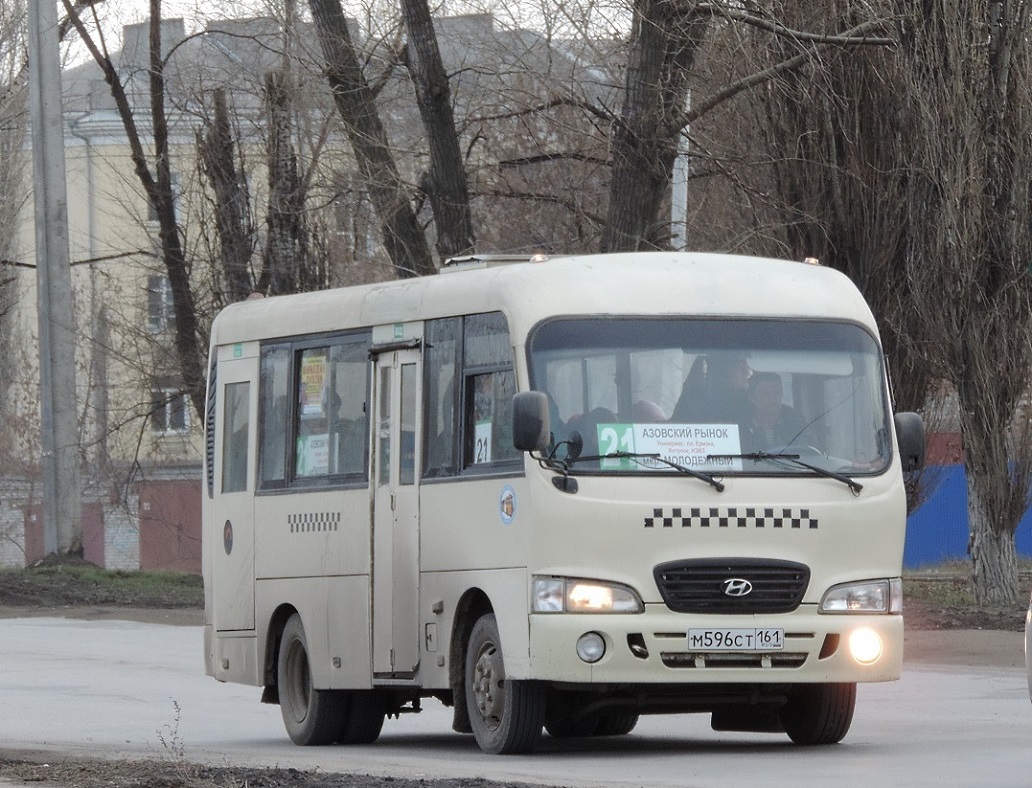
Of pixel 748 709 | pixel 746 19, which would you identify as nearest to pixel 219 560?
pixel 748 709

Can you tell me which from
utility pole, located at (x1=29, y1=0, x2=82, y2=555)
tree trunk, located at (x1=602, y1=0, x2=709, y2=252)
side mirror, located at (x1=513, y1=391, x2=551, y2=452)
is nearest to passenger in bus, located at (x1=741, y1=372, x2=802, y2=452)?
side mirror, located at (x1=513, y1=391, x2=551, y2=452)

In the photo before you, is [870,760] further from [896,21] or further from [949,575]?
[949,575]

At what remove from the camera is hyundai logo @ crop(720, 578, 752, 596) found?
1141cm

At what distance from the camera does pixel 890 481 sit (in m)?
11.9

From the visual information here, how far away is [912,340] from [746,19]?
15.7 ft

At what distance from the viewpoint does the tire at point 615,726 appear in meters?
14.1

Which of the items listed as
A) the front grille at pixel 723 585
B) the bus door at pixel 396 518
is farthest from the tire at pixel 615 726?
the front grille at pixel 723 585

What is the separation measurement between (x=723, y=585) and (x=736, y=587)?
0.07 m

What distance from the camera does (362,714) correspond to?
13.8 m

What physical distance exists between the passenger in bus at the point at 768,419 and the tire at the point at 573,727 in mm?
2173

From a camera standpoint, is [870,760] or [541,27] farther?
[541,27]

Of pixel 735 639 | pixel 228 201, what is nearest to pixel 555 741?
pixel 735 639

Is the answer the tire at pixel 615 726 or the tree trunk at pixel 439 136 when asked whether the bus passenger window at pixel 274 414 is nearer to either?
the tire at pixel 615 726

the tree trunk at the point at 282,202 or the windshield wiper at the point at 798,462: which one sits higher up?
the tree trunk at the point at 282,202
